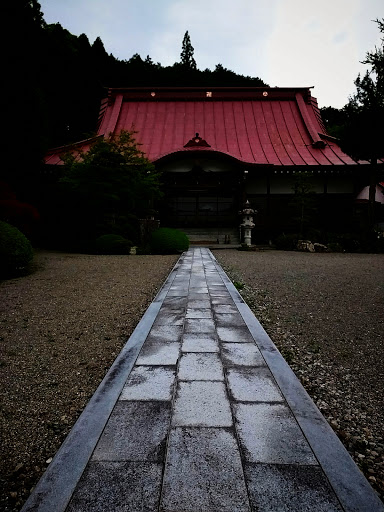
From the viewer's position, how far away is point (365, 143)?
11.9m

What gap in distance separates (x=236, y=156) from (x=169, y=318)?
13.6 m

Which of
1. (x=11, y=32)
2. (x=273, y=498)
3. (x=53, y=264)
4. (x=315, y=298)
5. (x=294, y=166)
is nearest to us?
(x=273, y=498)

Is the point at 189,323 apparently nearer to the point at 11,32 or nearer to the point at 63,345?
the point at 63,345

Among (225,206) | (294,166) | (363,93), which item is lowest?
(225,206)

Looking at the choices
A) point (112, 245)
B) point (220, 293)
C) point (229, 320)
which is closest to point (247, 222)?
point (112, 245)

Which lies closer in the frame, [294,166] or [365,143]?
[365,143]

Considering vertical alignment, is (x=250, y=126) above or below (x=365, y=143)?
above

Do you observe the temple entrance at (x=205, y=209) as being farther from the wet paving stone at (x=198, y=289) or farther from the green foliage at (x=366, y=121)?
the wet paving stone at (x=198, y=289)

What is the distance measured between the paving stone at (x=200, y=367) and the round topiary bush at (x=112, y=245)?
28.1 ft

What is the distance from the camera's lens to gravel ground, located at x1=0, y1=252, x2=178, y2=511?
1.46 metres

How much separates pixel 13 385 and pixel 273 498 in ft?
6.12

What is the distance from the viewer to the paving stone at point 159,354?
224cm

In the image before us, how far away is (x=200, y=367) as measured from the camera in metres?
2.16

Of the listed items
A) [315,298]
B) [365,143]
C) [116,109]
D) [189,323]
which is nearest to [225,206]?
[365,143]
